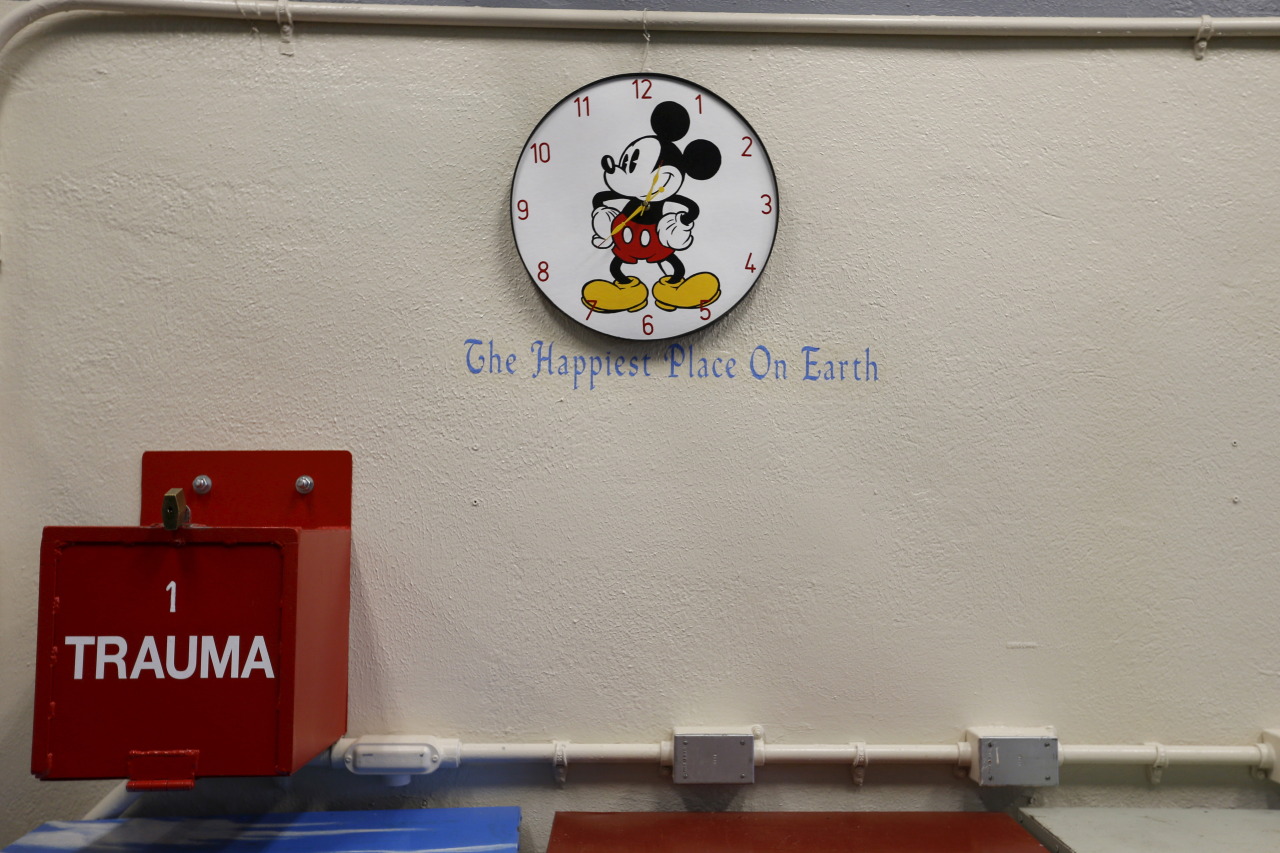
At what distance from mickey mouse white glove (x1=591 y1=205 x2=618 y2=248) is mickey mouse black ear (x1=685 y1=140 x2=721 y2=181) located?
0.15 metres

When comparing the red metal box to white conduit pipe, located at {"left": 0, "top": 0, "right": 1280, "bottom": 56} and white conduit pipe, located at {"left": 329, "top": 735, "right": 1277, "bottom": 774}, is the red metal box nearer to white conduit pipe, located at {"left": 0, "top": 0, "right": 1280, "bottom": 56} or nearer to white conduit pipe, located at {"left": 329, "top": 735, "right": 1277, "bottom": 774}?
white conduit pipe, located at {"left": 329, "top": 735, "right": 1277, "bottom": 774}

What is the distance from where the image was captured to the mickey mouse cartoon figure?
4.61 ft

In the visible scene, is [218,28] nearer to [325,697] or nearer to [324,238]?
[324,238]

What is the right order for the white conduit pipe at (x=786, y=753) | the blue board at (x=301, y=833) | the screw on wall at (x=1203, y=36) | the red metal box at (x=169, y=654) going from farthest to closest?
the screw on wall at (x=1203, y=36) < the white conduit pipe at (x=786, y=753) < the blue board at (x=301, y=833) < the red metal box at (x=169, y=654)

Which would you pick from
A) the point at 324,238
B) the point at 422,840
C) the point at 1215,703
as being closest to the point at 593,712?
the point at 422,840

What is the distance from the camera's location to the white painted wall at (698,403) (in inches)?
54.7

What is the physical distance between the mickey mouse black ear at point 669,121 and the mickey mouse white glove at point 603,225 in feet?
0.52

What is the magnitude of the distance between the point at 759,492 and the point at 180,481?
38.6 inches

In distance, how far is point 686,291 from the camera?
4.61ft

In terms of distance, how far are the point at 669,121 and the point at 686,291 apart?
30 centimetres

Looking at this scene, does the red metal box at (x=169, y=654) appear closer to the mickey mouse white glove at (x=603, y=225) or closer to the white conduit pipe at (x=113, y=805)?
the white conduit pipe at (x=113, y=805)

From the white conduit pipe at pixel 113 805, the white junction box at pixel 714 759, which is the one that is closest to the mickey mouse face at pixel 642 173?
the white junction box at pixel 714 759

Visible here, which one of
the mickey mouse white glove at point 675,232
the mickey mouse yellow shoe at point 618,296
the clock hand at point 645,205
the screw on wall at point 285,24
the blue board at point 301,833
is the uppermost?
the screw on wall at point 285,24

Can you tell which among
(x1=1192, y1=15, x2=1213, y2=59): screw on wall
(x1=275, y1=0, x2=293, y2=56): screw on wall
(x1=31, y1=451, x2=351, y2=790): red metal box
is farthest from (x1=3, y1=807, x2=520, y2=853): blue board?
(x1=1192, y1=15, x2=1213, y2=59): screw on wall
